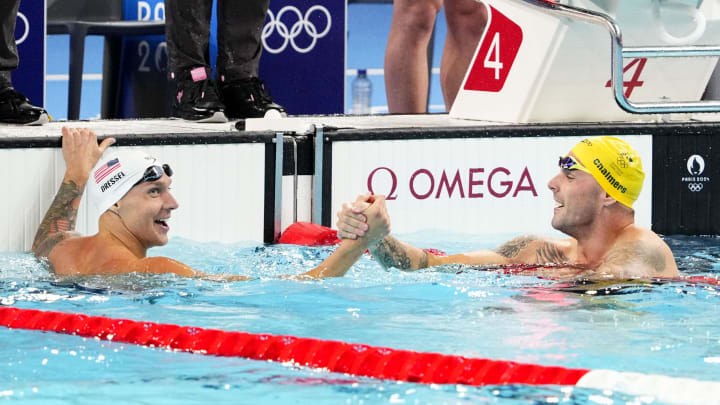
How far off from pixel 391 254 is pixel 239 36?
1.79m

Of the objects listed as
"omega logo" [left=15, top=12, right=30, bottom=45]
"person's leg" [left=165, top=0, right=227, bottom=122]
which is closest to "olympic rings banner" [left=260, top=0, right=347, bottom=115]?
"omega logo" [left=15, top=12, right=30, bottom=45]

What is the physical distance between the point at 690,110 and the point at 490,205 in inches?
39.9

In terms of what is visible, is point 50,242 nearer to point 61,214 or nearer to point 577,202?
point 61,214

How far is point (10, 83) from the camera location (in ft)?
17.1

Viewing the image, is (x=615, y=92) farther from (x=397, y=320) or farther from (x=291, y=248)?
(x=397, y=320)

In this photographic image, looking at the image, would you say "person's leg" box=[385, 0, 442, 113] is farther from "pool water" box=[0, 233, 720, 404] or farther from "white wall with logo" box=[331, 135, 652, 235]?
"pool water" box=[0, 233, 720, 404]

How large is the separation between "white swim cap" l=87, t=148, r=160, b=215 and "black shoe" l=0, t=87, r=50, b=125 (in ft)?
3.53

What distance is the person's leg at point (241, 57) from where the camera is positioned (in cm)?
561

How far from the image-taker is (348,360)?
307 cm

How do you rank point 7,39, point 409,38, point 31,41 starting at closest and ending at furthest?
1. point 7,39
2. point 409,38
3. point 31,41

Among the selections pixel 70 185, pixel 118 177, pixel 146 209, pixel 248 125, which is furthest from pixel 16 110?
pixel 146 209

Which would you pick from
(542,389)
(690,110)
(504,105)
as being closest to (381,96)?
(504,105)

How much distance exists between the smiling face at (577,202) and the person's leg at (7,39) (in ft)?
8.25

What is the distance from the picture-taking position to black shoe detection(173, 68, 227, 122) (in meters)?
5.56
